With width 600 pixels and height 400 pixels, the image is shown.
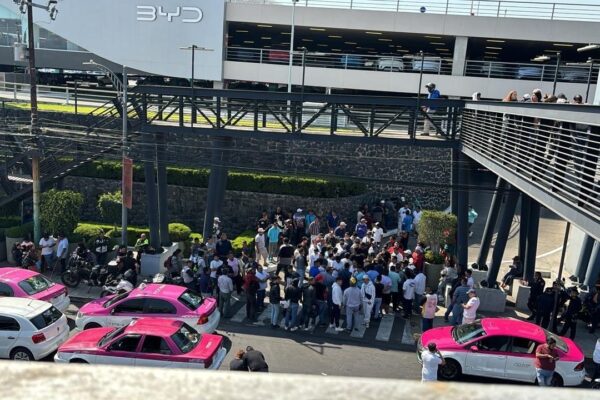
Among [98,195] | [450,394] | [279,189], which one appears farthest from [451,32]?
[450,394]

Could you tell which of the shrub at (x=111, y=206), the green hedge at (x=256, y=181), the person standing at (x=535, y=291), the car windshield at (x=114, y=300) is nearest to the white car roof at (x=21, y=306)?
the car windshield at (x=114, y=300)

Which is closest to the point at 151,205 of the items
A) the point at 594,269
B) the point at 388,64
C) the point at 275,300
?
the point at 275,300

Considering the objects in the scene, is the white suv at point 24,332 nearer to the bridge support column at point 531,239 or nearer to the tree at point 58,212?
the tree at point 58,212

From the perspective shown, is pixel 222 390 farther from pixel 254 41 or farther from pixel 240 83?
pixel 254 41

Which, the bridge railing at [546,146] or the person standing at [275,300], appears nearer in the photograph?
the bridge railing at [546,146]

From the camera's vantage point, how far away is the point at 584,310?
15094 mm

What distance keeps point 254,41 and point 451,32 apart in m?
17.0

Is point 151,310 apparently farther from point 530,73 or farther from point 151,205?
point 530,73

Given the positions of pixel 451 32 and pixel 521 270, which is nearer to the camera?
pixel 521 270

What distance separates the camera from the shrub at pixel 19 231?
19.7 m

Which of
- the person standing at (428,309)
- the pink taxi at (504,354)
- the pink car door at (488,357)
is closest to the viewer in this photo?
the pink taxi at (504,354)

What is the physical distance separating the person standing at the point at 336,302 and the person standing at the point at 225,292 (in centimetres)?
279

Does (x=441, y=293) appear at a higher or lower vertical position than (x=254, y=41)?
lower

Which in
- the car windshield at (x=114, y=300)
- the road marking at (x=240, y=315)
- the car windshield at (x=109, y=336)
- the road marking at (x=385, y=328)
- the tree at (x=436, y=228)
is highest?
the tree at (x=436, y=228)
